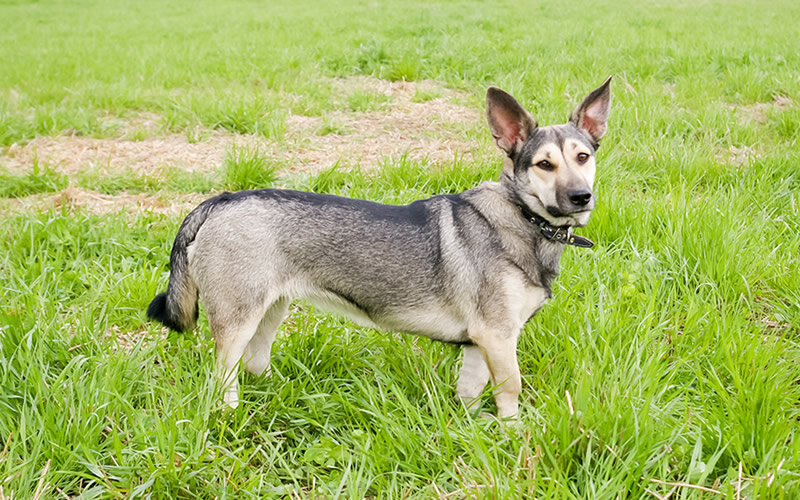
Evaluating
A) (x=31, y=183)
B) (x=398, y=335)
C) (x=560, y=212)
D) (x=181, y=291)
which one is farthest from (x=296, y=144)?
(x=560, y=212)

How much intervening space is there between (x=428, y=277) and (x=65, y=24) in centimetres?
1967

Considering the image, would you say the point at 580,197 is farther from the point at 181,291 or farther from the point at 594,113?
the point at 181,291

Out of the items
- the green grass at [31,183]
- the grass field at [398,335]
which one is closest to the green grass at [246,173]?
the grass field at [398,335]

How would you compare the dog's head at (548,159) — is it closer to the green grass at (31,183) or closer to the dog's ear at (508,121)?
the dog's ear at (508,121)

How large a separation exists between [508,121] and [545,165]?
32 centimetres

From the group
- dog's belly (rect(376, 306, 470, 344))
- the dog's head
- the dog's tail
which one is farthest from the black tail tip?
the dog's head

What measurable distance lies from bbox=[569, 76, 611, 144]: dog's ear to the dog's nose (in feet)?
1.95

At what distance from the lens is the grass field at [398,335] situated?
221cm

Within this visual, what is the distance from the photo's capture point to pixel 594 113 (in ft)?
10.2

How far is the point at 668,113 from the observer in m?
6.34

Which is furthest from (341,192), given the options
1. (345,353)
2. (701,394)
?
(701,394)

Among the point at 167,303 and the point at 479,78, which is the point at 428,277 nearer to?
the point at 167,303

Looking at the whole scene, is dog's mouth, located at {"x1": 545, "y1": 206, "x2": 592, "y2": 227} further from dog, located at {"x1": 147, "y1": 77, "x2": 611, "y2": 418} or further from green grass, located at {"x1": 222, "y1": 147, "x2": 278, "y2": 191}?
green grass, located at {"x1": 222, "y1": 147, "x2": 278, "y2": 191}

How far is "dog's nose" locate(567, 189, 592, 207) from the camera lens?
8.62 ft
